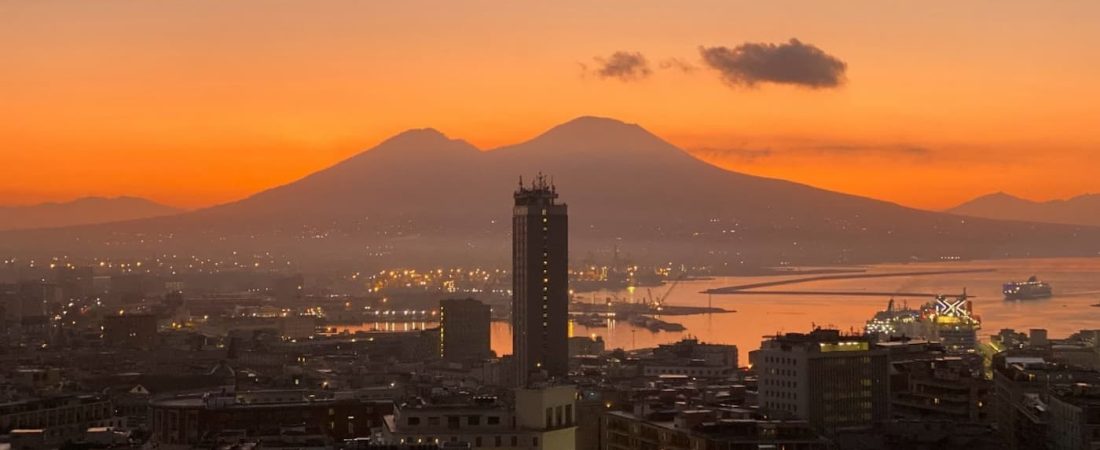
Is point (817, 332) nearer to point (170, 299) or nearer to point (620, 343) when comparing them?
point (620, 343)

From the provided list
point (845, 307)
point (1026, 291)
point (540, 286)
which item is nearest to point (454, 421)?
point (540, 286)

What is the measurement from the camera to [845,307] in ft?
363

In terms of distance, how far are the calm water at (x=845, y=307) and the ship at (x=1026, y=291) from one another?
0.80m

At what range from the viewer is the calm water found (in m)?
90.6

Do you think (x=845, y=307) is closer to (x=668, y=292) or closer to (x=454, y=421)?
(x=668, y=292)

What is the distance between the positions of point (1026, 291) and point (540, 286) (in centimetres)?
7829

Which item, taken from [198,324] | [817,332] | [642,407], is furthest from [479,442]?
[198,324]

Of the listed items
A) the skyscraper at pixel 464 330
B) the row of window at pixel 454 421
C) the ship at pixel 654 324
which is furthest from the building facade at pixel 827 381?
the ship at pixel 654 324

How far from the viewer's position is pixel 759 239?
176500 mm

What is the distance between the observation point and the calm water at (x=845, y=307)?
9062 centimetres

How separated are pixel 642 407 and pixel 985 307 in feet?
270

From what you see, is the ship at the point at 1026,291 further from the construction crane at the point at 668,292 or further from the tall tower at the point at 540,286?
the tall tower at the point at 540,286

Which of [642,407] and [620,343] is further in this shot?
[620,343]

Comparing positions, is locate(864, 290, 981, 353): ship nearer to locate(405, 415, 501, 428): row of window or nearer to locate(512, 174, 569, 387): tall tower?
locate(512, 174, 569, 387): tall tower
